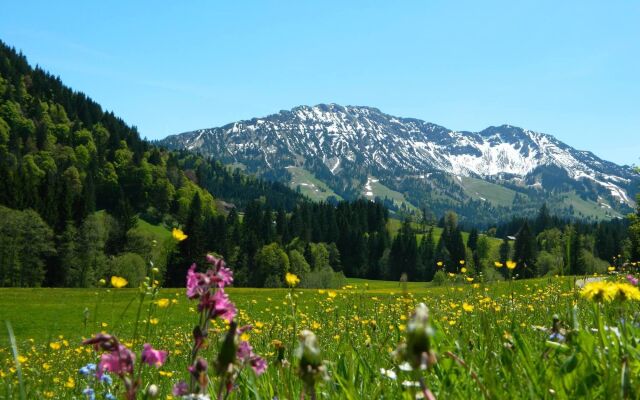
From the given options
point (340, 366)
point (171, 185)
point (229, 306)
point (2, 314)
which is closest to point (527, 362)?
point (340, 366)

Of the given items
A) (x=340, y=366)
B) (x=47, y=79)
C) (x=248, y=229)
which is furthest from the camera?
(x=47, y=79)

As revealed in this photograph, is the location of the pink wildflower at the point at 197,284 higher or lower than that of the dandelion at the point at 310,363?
higher

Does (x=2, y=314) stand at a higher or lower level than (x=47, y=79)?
lower

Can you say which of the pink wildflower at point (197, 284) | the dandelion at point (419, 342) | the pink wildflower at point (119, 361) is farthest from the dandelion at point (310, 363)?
the pink wildflower at point (119, 361)

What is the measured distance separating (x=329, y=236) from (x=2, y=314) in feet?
408

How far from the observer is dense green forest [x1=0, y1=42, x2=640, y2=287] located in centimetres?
8388

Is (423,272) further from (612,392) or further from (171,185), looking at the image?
(612,392)

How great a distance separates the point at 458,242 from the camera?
14788 centimetres

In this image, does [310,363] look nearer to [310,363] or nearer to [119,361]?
[310,363]

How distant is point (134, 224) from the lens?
108 meters

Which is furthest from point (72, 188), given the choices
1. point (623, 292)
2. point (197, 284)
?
point (623, 292)

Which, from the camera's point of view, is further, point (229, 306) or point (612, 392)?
point (612, 392)

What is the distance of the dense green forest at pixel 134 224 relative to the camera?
83.9 meters

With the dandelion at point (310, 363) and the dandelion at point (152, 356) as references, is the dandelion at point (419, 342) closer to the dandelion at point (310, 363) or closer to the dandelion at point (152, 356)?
the dandelion at point (310, 363)
